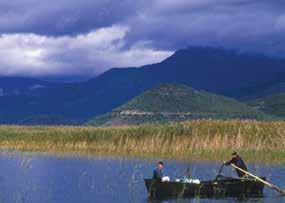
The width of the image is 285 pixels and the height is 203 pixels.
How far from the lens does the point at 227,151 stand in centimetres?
5294

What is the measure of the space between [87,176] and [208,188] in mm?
11964

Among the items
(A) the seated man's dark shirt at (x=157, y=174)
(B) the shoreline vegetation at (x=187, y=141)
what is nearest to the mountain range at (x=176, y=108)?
(B) the shoreline vegetation at (x=187, y=141)

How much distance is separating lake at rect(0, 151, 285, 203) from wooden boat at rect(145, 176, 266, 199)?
0.59 m

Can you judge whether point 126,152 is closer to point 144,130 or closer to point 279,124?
point 144,130

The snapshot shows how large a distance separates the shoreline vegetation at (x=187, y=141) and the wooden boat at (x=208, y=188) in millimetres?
13179

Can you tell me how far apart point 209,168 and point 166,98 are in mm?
144186

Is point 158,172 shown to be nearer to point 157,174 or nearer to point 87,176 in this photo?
point 157,174

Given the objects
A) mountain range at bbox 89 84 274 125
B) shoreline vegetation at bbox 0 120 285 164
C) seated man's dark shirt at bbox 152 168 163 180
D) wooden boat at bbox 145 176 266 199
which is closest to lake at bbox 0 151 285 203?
wooden boat at bbox 145 176 266 199

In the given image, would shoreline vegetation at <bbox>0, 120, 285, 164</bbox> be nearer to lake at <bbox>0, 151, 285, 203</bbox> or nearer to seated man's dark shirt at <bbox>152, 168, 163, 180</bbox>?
lake at <bbox>0, 151, 285, 203</bbox>

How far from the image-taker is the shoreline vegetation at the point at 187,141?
52.7 metres

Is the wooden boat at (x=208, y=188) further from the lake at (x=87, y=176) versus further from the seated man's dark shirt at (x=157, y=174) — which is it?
the lake at (x=87, y=176)

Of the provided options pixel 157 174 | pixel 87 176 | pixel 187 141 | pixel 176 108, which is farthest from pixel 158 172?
pixel 176 108

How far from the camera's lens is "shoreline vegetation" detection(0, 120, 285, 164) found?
52650mm

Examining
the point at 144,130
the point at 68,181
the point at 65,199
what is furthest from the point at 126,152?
the point at 65,199
